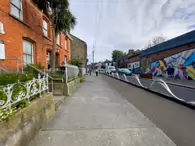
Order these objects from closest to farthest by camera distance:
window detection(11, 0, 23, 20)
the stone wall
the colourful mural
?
1. the stone wall
2. window detection(11, 0, 23, 20)
3. the colourful mural

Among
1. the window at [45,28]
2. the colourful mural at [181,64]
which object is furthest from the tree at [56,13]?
the colourful mural at [181,64]

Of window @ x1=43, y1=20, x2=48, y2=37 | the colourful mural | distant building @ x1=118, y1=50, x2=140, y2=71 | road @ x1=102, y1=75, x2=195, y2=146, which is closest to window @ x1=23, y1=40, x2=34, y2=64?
window @ x1=43, y1=20, x2=48, y2=37

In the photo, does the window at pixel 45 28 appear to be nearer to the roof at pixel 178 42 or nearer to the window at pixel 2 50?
the window at pixel 2 50

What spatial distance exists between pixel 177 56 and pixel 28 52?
16836 mm

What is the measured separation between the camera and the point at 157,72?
18484 mm

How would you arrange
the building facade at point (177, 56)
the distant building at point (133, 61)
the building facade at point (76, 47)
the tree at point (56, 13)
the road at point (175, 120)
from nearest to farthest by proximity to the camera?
1. the road at point (175, 120)
2. the tree at point (56, 13)
3. the building facade at point (177, 56)
4. the building facade at point (76, 47)
5. the distant building at point (133, 61)

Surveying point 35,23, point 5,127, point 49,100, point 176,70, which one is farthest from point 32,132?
point 176,70

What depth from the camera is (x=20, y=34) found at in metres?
7.20

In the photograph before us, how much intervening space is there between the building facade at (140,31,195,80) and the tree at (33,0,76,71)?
44.0 ft

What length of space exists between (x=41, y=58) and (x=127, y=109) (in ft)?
27.7

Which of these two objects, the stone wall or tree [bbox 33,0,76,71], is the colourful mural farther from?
the stone wall

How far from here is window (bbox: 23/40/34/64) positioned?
799cm

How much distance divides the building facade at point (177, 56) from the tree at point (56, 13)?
13.4 m

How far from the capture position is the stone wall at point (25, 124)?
185 centimetres
